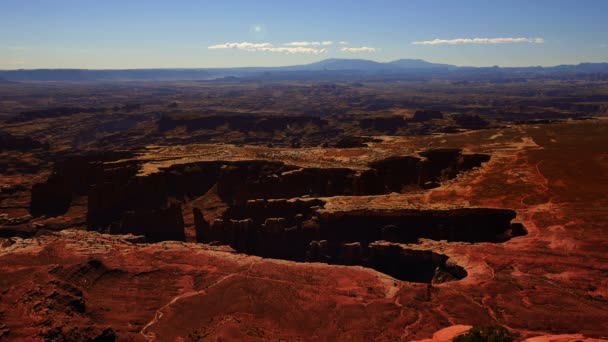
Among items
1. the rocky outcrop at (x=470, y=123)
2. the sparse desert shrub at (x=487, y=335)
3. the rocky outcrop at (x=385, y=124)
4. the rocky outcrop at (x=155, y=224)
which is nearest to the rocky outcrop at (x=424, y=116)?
the rocky outcrop at (x=385, y=124)

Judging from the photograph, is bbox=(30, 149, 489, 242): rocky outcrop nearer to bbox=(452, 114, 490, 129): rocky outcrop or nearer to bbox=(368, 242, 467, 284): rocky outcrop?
bbox=(368, 242, 467, 284): rocky outcrop

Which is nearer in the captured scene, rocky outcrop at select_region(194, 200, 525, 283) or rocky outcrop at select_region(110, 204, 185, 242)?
rocky outcrop at select_region(194, 200, 525, 283)

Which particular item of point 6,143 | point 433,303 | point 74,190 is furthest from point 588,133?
point 6,143

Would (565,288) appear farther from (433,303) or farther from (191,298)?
(191,298)

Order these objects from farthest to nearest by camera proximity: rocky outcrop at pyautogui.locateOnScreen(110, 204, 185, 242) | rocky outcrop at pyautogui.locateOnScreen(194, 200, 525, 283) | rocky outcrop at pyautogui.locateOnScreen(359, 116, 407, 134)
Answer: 1. rocky outcrop at pyautogui.locateOnScreen(359, 116, 407, 134)
2. rocky outcrop at pyautogui.locateOnScreen(110, 204, 185, 242)
3. rocky outcrop at pyautogui.locateOnScreen(194, 200, 525, 283)

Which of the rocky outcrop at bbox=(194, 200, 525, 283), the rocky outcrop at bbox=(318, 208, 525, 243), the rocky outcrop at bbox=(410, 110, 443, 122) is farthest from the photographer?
Answer: the rocky outcrop at bbox=(410, 110, 443, 122)

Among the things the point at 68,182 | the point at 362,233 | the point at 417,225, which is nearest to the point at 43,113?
the point at 68,182

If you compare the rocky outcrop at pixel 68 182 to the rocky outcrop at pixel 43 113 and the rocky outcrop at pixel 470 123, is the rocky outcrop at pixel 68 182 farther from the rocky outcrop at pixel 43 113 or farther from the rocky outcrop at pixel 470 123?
the rocky outcrop at pixel 43 113

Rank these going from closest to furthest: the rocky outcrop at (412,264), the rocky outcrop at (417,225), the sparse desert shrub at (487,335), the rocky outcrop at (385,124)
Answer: the sparse desert shrub at (487,335)
the rocky outcrop at (412,264)
the rocky outcrop at (417,225)
the rocky outcrop at (385,124)

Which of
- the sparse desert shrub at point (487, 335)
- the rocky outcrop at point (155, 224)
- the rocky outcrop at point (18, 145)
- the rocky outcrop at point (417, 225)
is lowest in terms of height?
the rocky outcrop at point (155, 224)

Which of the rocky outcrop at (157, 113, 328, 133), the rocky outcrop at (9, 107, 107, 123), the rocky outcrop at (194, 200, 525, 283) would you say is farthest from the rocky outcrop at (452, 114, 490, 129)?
the rocky outcrop at (9, 107, 107, 123)

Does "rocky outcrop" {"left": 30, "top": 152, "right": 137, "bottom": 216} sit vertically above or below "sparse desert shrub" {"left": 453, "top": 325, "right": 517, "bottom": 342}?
below
